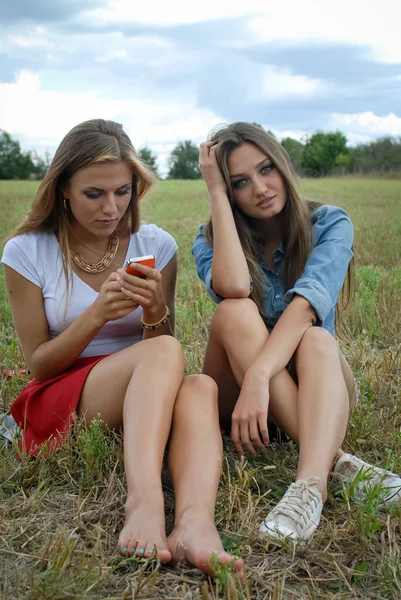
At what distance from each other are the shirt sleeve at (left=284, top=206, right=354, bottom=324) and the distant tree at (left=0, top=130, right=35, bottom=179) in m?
28.7

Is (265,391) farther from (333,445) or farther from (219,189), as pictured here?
(219,189)

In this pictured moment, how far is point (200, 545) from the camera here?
2010 millimetres

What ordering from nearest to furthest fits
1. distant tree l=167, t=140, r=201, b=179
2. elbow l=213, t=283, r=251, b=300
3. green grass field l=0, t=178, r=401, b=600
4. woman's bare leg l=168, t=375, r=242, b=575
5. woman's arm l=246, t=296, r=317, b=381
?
green grass field l=0, t=178, r=401, b=600
woman's bare leg l=168, t=375, r=242, b=575
woman's arm l=246, t=296, r=317, b=381
elbow l=213, t=283, r=251, b=300
distant tree l=167, t=140, r=201, b=179

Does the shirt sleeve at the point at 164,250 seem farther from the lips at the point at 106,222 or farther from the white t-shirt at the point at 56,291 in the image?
the lips at the point at 106,222

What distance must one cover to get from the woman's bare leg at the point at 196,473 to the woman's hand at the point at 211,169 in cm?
89

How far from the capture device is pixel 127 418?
2408mm

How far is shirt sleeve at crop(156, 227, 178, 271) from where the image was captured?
3.12 meters

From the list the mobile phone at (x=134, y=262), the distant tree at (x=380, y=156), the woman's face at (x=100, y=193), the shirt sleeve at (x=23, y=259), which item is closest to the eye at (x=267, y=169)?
the woman's face at (x=100, y=193)

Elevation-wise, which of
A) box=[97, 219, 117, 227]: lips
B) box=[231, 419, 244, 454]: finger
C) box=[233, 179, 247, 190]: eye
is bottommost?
box=[231, 419, 244, 454]: finger

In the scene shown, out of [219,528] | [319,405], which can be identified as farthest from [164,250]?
[219,528]

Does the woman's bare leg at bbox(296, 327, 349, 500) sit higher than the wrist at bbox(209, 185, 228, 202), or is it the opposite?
the wrist at bbox(209, 185, 228, 202)

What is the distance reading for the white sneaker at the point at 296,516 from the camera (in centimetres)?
216

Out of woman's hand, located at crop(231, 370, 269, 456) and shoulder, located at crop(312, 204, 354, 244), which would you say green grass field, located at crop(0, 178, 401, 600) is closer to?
woman's hand, located at crop(231, 370, 269, 456)

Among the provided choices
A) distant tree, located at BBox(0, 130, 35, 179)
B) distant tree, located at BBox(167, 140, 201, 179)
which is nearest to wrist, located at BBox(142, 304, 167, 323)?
distant tree, located at BBox(0, 130, 35, 179)
